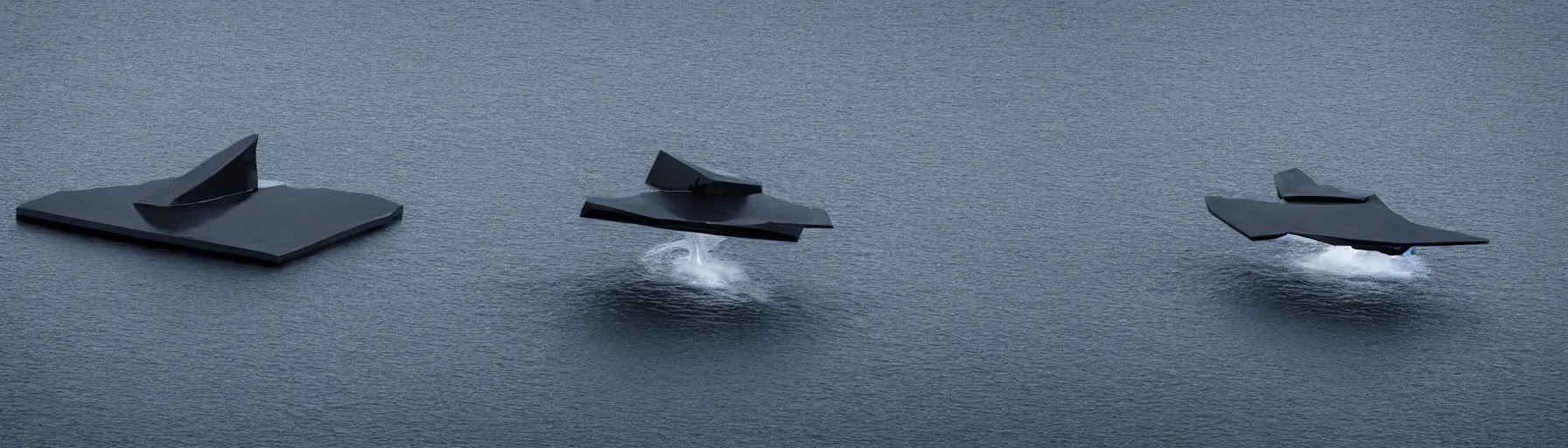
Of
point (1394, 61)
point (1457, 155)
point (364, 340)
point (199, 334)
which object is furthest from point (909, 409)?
point (1394, 61)

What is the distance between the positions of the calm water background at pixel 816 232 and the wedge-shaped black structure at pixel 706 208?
11.0 inches

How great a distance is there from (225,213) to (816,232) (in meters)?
2.51

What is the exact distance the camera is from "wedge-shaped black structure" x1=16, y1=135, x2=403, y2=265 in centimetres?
729

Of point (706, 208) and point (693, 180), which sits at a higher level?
point (693, 180)

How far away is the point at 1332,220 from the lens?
287 inches

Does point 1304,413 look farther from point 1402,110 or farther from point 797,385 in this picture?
point 1402,110

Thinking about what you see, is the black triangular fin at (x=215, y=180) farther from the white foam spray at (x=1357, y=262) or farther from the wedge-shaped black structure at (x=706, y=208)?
the white foam spray at (x=1357, y=262)

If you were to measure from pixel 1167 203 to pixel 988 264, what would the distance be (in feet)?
4.20

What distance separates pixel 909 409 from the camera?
19.5 feet

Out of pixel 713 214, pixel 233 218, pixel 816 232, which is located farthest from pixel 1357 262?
pixel 233 218

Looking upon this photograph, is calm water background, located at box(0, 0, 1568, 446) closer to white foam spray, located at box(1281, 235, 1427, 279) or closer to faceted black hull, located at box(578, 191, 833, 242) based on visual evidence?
white foam spray, located at box(1281, 235, 1427, 279)

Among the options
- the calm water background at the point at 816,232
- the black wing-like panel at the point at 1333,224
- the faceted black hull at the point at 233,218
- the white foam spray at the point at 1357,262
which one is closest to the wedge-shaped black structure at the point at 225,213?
the faceted black hull at the point at 233,218

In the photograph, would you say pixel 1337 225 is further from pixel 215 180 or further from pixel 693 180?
pixel 215 180

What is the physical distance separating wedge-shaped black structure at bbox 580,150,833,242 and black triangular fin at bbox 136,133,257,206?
1.82 m
